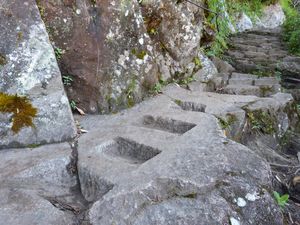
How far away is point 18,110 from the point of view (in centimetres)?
312

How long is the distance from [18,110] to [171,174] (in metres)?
1.78

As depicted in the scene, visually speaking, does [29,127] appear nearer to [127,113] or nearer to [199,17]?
[127,113]

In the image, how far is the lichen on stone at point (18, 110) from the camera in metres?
3.09

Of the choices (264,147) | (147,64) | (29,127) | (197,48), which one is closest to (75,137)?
(29,127)

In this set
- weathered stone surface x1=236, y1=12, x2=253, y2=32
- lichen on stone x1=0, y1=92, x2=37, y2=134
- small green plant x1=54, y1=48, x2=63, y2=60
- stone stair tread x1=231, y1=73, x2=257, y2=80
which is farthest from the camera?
weathered stone surface x1=236, y1=12, x2=253, y2=32

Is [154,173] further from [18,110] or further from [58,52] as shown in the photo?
[58,52]

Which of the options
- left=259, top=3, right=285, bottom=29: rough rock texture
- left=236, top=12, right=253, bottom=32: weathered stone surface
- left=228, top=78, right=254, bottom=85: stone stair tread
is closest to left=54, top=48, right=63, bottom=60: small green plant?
left=228, top=78, right=254, bottom=85: stone stair tread

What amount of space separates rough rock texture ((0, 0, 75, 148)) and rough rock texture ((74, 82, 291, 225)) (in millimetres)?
363

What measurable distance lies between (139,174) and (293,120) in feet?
10.0

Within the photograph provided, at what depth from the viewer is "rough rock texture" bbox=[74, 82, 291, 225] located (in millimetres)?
2033

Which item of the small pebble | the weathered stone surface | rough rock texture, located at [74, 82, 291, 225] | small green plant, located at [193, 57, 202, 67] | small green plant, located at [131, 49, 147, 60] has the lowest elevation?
the small pebble

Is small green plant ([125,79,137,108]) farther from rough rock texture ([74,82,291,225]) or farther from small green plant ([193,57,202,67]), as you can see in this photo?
small green plant ([193,57,202,67])

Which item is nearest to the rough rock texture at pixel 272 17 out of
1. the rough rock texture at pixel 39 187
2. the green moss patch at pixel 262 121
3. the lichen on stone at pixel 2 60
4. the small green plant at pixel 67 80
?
the green moss patch at pixel 262 121

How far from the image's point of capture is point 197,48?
5492 mm
